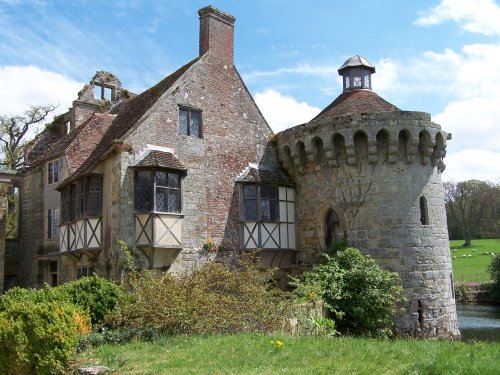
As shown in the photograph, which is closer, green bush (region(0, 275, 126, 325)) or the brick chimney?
green bush (region(0, 275, 126, 325))

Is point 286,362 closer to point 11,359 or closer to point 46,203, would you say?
point 11,359

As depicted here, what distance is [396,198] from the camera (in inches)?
765

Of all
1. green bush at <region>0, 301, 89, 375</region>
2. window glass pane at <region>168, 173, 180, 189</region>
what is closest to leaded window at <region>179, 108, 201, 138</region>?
window glass pane at <region>168, 173, 180, 189</region>

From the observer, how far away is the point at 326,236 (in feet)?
68.4

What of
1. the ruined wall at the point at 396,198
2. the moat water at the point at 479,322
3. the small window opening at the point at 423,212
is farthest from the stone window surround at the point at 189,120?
the moat water at the point at 479,322

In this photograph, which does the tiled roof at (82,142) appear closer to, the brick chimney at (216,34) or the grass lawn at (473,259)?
the brick chimney at (216,34)

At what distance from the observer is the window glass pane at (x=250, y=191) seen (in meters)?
20.6

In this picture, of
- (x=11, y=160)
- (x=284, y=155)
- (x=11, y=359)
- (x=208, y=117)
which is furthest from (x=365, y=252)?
(x=11, y=160)

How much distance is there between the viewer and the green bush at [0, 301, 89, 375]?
1092 cm

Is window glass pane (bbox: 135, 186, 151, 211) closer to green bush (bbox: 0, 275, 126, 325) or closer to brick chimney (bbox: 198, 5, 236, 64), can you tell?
green bush (bbox: 0, 275, 126, 325)

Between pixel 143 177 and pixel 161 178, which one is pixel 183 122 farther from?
pixel 143 177

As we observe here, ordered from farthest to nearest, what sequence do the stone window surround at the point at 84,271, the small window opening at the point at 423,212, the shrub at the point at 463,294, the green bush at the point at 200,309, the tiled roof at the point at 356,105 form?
the shrub at the point at 463,294 < the tiled roof at the point at 356,105 < the small window opening at the point at 423,212 < the stone window surround at the point at 84,271 < the green bush at the point at 200,309

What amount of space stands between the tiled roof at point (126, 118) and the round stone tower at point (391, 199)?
5590mm

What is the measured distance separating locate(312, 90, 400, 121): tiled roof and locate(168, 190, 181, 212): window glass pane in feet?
20.8
